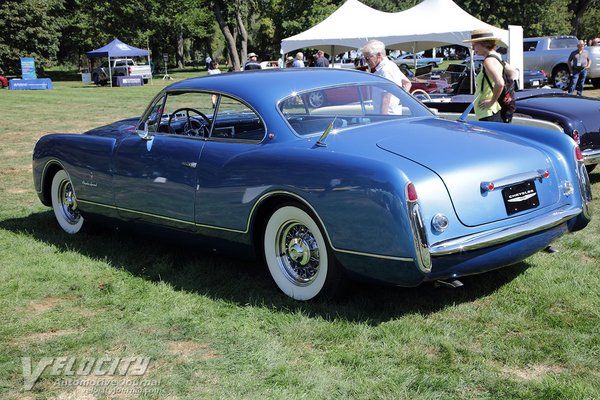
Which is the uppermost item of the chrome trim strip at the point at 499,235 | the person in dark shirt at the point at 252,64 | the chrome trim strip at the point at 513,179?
the person in dark shirt at the point at 252,64

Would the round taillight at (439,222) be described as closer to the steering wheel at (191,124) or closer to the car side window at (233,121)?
the car side window at (233,121)

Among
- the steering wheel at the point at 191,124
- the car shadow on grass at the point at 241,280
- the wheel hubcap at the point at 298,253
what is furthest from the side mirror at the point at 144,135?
the wheel hubcap at the point at 298,253

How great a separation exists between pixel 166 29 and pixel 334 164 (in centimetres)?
4912

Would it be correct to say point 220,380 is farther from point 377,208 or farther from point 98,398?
point 377,208

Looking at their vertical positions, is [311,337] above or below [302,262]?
below

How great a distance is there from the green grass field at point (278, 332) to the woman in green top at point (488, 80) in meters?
1.51

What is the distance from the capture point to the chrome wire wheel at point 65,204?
600cm

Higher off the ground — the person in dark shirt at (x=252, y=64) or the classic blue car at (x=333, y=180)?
the person in dark shirt at (x=252, y=64)

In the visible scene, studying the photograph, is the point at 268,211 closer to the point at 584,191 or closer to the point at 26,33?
the point at 584,191

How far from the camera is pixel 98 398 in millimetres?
3074

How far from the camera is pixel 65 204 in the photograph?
614 centimetres

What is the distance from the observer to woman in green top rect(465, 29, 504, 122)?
600 centimetres

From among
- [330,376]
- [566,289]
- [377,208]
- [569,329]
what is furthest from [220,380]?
[566,289]

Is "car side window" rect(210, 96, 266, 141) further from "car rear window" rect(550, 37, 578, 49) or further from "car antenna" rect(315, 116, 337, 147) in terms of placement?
"car rear window" rect(550, 37, 578, 49)
